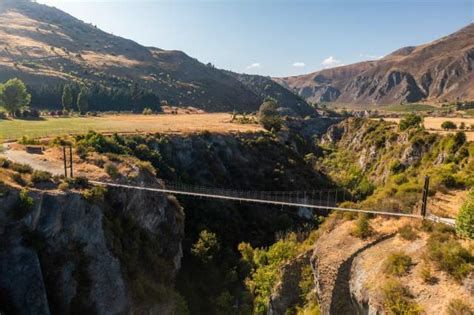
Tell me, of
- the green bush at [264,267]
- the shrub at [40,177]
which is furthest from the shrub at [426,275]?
the shrub at [40,177]

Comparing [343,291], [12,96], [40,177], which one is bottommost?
[343,291]

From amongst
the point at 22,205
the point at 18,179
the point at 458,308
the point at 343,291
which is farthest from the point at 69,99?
the point at 458,308

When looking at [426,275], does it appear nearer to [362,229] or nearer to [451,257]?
[451,257]

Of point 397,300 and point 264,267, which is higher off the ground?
point 397,300

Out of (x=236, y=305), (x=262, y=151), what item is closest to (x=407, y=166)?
(x=262, y=151)

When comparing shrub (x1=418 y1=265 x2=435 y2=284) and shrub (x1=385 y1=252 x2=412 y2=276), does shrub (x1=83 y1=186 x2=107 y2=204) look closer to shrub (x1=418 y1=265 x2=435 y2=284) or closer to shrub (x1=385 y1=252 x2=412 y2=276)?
shrub (x1=385 y1=252 x2=412 y2=276)

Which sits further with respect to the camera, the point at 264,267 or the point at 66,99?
the point at 66,99

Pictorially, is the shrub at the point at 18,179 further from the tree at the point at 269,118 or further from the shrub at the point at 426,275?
the tree at the point at 269,118
